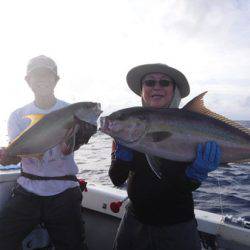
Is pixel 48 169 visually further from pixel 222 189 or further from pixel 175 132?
pixel 222 189

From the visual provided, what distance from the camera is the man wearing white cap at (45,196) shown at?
4.71 meters

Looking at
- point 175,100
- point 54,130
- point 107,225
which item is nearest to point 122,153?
point 54,130

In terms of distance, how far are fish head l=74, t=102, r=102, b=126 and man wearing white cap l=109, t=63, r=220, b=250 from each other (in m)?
0.48

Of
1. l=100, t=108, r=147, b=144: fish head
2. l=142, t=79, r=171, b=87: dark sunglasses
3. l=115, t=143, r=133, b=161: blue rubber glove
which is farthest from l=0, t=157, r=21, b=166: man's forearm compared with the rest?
l=142, t=79, r=171, b=87: dark sunglasses

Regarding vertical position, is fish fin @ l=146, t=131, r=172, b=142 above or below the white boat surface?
above

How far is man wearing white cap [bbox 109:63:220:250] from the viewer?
3.88m

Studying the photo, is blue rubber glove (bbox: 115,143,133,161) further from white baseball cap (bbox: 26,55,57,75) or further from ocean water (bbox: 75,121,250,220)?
ocean water (bbox: 75,121,250,220)

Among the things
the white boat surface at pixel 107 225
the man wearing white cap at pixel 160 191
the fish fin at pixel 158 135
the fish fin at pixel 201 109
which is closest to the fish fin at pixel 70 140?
the man wearing white cap at pixel 160 191

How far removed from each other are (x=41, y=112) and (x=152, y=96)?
171cm

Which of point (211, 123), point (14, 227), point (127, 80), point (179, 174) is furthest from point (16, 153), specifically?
point (211, 123)

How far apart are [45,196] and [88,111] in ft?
4.41

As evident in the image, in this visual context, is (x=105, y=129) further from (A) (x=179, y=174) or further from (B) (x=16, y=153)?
(B) (x=16, y=153)

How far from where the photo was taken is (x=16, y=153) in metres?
4.48

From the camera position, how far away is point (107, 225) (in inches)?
247
